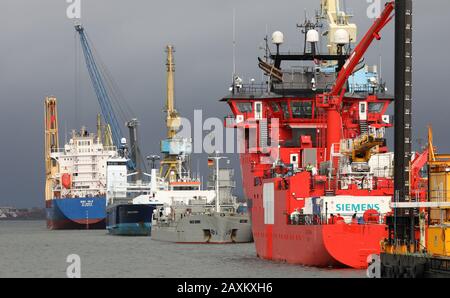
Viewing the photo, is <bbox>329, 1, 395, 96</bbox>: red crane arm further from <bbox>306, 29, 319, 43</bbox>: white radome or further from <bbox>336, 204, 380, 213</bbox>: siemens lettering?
<bbox>306, 29, 319, 43</bbox>: white radome

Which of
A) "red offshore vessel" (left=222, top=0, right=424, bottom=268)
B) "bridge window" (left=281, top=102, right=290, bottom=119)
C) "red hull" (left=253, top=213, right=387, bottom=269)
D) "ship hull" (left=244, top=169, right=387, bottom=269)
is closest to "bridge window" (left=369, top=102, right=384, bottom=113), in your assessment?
"red offshore vessel" (left=222, top=0, right=424, bottom=268)

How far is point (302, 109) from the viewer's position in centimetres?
6912

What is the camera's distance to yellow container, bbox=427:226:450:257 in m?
36.6

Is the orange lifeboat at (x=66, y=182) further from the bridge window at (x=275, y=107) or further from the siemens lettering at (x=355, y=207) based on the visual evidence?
the siemens lettering at (x=355, y=207)

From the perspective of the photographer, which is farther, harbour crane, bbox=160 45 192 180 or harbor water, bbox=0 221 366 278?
harbour crane, bbox=160 45 192 180

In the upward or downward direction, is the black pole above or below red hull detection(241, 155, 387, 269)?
above

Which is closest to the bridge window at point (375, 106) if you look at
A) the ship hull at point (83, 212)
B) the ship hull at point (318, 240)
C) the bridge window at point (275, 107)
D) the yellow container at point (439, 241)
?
the bridge window at point (275, 107)

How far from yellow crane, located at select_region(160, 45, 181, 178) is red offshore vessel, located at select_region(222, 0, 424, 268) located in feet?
215

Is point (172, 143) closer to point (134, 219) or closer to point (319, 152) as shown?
point (134, 219)

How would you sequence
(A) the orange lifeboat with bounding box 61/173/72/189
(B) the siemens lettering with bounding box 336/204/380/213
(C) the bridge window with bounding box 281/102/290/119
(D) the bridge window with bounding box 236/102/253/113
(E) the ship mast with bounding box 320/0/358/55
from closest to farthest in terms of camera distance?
1. (B) the siemens lettering with bounding box 336/204/380/213
2. (C) the bridge window with bounding box 281/102/290/119
3. (D) the bridge window with bounding box 236/102/253/113
4. (E) the ship mast with bounding box 320/0/358/55
5. (A) the orange lifeboat with bounding box 61/173/72/189

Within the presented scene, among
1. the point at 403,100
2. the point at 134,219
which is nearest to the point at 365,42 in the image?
the point at 403,100

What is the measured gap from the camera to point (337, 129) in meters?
63.7
